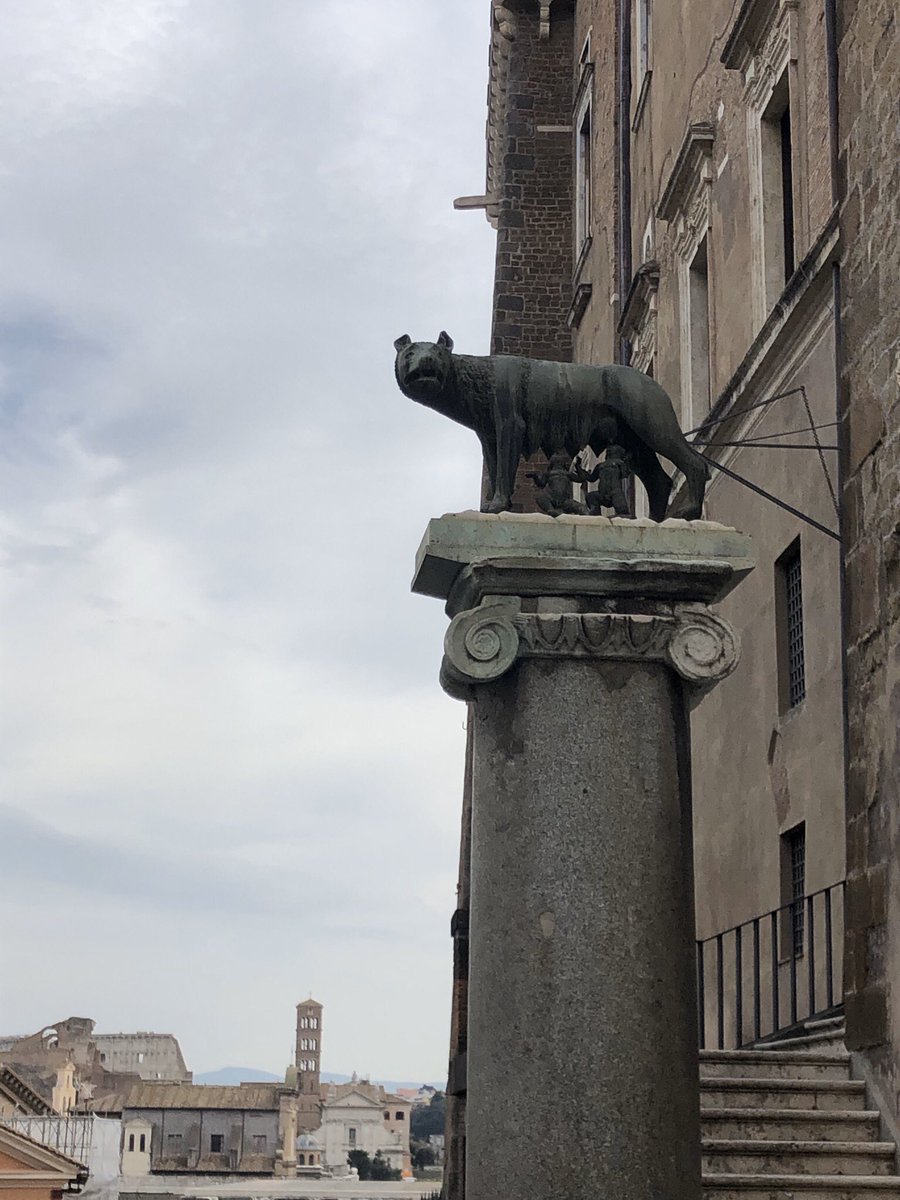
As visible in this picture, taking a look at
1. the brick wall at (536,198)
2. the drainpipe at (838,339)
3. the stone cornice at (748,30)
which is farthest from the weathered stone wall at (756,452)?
the brick wall at (536,198)

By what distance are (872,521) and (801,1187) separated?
12.0 ft

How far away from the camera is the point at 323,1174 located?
102 m

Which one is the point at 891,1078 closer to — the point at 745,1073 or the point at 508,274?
the point at 745,1073

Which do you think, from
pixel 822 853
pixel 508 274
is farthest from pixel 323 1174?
pixel 822 853

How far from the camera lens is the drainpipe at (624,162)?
848 inches

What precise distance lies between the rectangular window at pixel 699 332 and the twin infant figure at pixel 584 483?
9404mm

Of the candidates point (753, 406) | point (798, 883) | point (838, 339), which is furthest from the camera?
point (753, 406)

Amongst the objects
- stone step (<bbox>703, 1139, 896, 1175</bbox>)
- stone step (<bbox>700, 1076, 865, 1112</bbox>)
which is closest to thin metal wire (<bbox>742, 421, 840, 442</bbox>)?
stone step (<bbox>700, 1076, 865, 1112</bbox>)

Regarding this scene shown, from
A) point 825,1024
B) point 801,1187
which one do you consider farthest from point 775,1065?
point 801,1187

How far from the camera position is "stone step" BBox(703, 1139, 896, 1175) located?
838 cm

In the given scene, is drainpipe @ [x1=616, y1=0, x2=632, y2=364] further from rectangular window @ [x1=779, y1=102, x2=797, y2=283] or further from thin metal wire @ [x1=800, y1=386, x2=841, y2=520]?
thin metal wire @ [x1=800, y1=386, x2=841, y2=520]

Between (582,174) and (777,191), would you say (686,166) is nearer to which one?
(777,191)

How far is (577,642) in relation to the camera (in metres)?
6.69

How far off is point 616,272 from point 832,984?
1224 centimetres
